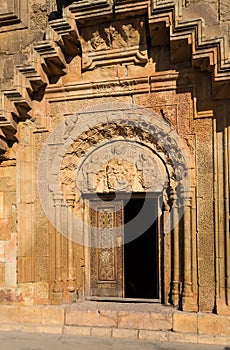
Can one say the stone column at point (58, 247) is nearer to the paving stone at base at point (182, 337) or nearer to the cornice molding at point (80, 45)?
the cornice molding at point (80, 45)

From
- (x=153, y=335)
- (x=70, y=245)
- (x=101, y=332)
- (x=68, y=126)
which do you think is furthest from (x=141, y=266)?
(x=68, y=126)

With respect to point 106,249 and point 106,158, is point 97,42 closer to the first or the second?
point 106,158

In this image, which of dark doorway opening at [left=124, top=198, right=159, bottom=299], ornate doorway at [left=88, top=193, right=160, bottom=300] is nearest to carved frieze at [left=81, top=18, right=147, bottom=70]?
ornate doorway at [left=88, top=193, right=160, bottom=300]

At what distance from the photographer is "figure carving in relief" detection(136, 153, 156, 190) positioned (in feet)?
24.9

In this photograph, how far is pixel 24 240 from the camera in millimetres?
7906

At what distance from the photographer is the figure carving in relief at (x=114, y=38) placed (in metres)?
7.46

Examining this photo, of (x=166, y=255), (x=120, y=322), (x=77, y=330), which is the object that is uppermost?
(x=166, y=255)

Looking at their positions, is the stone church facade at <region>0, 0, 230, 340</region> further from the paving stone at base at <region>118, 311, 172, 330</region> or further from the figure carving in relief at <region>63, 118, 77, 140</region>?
the paving stone at base at <region>118, 311, 172, 330</region>

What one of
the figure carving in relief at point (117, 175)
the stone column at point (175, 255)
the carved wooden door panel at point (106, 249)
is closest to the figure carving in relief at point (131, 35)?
the figure carving in relief at point (117, 175)

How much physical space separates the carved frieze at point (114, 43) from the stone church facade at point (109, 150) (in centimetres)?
2

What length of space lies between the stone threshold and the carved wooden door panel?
1.04 feet

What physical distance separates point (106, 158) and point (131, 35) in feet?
6.84

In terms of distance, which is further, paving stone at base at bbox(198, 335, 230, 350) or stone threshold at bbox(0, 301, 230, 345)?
stone threshold at bbox(0, 301, 230, 345)

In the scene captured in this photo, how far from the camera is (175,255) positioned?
7.27 metres
